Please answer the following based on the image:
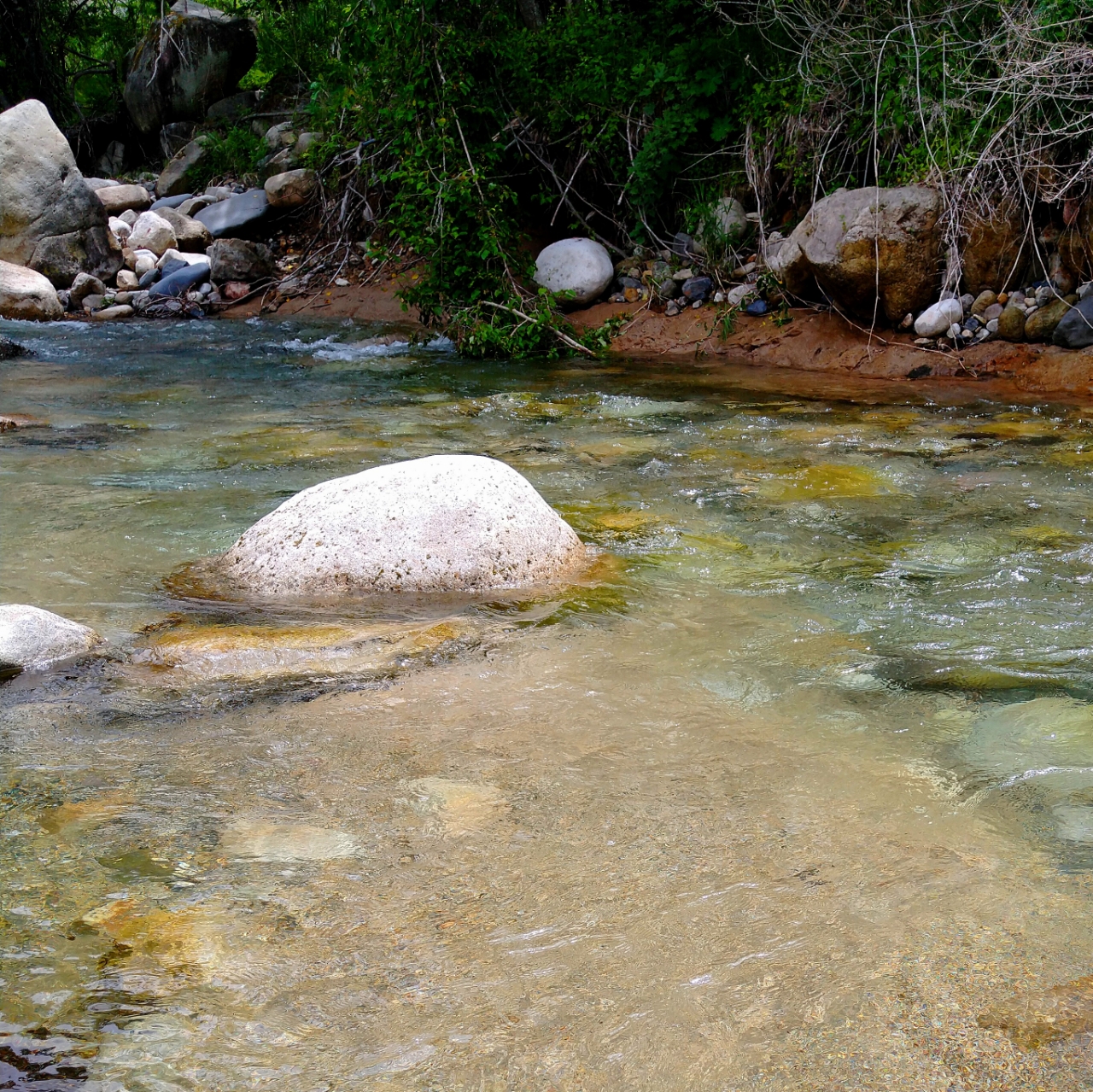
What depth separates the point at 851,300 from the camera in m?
8.43

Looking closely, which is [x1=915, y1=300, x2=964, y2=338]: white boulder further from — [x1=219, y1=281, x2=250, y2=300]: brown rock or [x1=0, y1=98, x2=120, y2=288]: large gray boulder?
[x1=0, y1=98, x2=120, y2=288]: large gray boulder

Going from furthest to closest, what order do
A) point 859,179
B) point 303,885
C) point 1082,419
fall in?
point 859,179 → point 1082,419 → point 303,885

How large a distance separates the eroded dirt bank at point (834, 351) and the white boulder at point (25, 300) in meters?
3.62

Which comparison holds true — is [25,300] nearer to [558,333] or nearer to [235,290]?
[235,290]

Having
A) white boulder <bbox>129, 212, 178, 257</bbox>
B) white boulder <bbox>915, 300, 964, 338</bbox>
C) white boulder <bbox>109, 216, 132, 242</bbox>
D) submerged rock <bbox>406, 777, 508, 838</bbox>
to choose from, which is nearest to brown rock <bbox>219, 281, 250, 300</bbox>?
white boulder <bbox>129, 212, 178, 257</bbox>

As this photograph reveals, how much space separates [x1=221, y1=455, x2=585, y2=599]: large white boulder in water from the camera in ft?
13.5

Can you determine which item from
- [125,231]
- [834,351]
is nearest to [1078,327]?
[834,351]

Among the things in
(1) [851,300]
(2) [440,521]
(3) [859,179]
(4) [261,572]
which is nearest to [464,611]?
(2) [440,521]

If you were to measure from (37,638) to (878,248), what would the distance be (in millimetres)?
6340

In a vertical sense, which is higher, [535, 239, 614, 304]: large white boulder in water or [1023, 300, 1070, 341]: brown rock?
[535, 239, 614, 304]: large white boulder in water

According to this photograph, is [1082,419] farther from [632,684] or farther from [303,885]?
[303,885]

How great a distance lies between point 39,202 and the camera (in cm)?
1232

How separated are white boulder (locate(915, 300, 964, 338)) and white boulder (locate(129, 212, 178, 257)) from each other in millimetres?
8292

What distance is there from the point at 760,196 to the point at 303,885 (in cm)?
842
